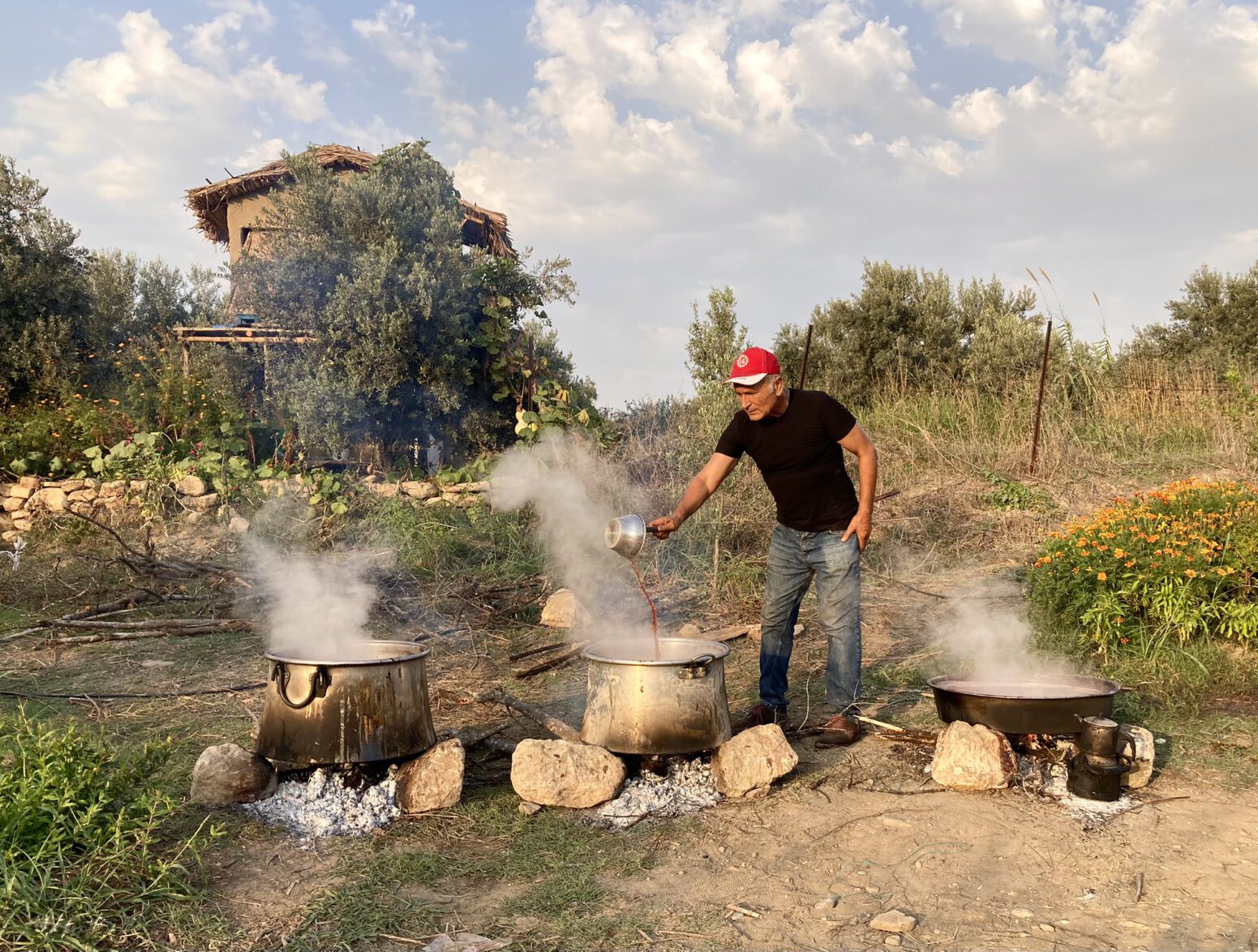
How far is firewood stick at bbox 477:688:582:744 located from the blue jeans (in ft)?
3.51

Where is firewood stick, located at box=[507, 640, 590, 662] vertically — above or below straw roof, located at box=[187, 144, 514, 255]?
below

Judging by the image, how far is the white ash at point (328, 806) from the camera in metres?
3.58

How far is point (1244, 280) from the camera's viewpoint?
18906 mm

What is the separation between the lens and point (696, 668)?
3.88 m

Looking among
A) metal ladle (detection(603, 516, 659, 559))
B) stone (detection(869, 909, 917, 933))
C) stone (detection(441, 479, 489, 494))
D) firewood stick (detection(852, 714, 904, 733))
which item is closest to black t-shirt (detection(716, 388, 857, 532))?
metal ladle (detection(603, 516, 659, 559))

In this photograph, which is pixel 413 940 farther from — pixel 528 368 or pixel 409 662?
pixel 528 368

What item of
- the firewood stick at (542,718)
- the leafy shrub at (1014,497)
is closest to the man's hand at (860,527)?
the firewood stick at (542,718)

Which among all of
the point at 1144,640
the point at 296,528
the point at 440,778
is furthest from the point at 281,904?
the point at 296,528

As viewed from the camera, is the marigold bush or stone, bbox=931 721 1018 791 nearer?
stone, bbox=931 721 1018 791

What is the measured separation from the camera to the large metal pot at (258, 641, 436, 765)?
11.9 feet

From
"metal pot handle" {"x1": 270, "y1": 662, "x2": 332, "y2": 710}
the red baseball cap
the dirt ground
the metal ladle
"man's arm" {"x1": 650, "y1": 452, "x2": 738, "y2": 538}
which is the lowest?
the dirt ground

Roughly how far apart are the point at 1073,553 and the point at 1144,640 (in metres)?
0.65

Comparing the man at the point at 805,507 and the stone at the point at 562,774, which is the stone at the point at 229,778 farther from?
the man at the point at 805,507

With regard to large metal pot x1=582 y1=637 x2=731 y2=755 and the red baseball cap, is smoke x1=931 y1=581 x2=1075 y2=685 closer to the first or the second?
large metal pot x1=582 y1=637 x2=731 y2=755
